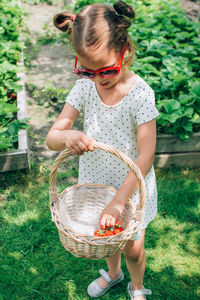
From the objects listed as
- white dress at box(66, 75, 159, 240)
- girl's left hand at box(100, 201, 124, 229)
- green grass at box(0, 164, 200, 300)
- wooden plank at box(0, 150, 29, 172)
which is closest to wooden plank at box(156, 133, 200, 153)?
green grass at box(0, 164, 200, 300)

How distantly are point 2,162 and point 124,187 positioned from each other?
5.99 feet

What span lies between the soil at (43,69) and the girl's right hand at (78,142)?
6.53 feet

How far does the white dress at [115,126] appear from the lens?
1775mm

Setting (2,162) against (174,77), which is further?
(174,77)

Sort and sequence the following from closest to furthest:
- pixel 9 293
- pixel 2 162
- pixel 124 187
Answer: pixel 124 187
pixel 9 293
pixel 2 162

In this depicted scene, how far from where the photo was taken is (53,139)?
1818 millimetres

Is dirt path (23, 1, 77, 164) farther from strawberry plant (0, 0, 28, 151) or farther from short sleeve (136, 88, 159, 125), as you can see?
short sleeve (136, 88, 159, 125)

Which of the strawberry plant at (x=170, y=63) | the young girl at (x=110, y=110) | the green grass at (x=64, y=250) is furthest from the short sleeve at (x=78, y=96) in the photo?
the strawberry plant at (x=170, y=63)

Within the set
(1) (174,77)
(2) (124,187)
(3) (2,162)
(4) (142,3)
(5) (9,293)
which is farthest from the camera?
(4) (142,3)

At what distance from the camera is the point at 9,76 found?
407cm

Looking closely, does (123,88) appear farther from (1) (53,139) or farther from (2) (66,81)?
(2) (66,81)

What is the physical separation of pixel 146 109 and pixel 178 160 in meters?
1.84

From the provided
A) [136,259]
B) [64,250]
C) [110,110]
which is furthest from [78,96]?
[64,250]

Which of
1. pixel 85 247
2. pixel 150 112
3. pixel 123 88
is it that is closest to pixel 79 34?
pixel 123 88
